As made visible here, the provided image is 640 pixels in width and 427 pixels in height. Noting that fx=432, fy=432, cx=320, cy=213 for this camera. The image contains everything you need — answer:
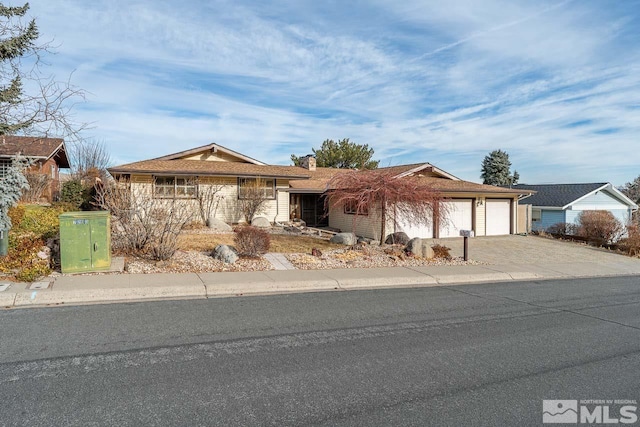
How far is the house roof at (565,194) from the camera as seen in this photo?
2848 cm

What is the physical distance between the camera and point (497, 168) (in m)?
51.7

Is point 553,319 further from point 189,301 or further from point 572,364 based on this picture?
point 189,301

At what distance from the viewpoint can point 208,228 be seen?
776 inches

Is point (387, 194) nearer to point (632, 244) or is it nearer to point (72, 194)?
point (632, 244)

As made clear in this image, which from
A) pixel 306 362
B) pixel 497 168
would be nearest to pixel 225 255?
pixel 306 362

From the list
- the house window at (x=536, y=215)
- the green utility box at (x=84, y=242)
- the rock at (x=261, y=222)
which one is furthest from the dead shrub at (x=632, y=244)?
the green utility box at (x=84, y=242)

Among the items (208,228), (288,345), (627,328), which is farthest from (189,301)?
(208,228)

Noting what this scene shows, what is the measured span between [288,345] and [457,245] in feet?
50.1

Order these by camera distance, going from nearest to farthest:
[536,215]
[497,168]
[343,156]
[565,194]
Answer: [536,215], [565,194], [343,156], [497,168]

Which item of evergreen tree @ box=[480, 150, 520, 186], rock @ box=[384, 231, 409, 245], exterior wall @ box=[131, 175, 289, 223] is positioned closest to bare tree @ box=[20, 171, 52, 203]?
exterior wall @ box=[131, 175, 289, 223]

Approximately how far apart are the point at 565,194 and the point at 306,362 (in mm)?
30252

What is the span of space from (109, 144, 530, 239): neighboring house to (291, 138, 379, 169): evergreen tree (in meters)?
18.9

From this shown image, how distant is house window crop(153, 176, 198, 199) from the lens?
825 inches

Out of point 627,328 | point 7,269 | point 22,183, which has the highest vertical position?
point 22,183
